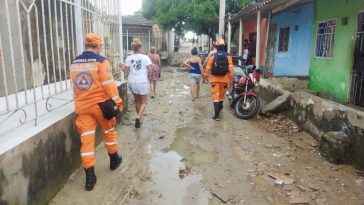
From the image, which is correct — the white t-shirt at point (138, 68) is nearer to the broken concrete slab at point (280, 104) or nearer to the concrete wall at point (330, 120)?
the broken concrete slab at point (280, 104)

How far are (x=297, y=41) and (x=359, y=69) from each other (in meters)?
4.40

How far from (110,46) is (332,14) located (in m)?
4.97

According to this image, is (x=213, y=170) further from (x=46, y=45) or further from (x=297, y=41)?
(x=297, y=41)

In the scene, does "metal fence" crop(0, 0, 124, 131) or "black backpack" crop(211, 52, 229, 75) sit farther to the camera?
"black backpack" crop(211, 52, 229, 75)

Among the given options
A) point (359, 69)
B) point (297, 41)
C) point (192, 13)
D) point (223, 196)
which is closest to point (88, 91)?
point (223, 196)

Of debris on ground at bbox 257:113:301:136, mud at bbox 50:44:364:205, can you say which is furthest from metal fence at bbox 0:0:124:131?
debris on ground at bbox 257:113:301:136

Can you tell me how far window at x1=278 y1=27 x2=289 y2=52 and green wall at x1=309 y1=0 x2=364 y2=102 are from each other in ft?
11.1

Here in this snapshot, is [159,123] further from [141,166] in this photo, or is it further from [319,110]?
[319,110]

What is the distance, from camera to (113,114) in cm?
374

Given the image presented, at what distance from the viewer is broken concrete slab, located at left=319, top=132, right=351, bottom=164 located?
461 centimetres

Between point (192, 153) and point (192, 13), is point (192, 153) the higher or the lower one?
the lower one

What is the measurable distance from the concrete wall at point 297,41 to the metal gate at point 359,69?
3.21 meters

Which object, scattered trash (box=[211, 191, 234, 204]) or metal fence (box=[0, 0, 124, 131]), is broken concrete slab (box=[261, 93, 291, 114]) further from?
scattered trash (box=[211, 191, 234, 204])

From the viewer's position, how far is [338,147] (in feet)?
15.2
